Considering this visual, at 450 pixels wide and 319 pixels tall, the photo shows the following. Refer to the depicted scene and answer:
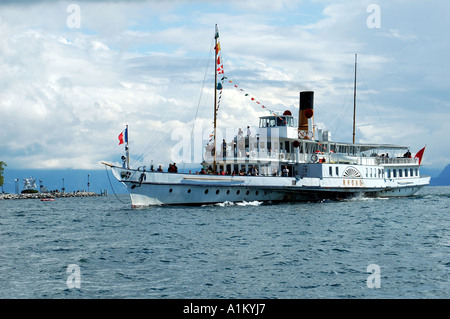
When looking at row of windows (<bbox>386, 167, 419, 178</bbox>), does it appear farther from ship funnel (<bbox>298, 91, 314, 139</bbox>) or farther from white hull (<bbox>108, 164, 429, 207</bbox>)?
ship funnel (<bbox>298, 91, 314, 139</bbox>)

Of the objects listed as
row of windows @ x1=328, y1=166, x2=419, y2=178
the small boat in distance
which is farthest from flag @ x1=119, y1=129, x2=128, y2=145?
row of windows @ x1=328, y1=166, x2=419, y2=178

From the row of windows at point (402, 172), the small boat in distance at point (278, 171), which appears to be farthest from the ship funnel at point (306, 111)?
the row of windows at point (402, 172)

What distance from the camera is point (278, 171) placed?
49.8m

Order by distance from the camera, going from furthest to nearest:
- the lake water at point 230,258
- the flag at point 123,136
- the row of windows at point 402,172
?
the row of windows at point 402,172 < the flag at point 123,136 < the lake water at point 230,258

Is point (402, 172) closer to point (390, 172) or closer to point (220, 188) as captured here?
point (390, 172)

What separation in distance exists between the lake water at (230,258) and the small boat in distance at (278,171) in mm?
6652

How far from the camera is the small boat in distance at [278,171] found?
138 feet

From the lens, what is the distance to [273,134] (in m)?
50.7

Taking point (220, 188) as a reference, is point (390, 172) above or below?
above

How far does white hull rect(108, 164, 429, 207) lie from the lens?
41.3 meters

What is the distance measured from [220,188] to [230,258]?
76.4ft

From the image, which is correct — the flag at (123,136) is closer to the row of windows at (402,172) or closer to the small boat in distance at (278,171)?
the small boat in distance at (278,171)

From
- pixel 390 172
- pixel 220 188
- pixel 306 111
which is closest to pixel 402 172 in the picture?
pixel 390 172

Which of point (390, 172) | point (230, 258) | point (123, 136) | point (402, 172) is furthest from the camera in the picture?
Answer: point (402, 172)
